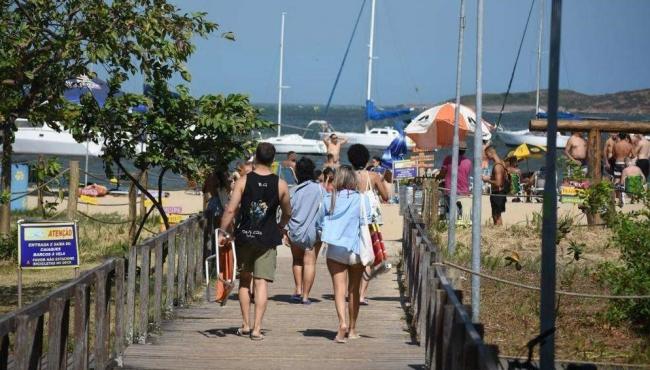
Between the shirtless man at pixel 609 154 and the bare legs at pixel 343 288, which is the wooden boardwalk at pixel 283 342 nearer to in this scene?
the bare legs at pixel 343 288

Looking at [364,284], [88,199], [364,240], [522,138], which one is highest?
[522,138]

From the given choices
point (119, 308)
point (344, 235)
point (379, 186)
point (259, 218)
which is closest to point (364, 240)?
point (344, 235)

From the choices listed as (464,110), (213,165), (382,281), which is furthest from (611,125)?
(464,110)

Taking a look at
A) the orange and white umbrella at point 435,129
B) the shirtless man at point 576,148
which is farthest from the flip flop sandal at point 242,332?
the orange and white umbrella at point 435,129

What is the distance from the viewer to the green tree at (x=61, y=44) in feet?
44.5

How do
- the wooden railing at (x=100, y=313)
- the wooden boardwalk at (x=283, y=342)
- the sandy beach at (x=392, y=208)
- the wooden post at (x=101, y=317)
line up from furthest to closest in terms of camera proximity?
the sandy beach at (x=392, y=208) < the wooden boardwalk at (x=283, y=342) < the wooden post at (x=101, y=317) < the wooden railing at (x=100, y=313)

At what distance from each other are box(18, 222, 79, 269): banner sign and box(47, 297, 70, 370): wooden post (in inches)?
221

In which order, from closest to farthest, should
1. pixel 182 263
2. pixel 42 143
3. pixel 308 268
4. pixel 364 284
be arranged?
pixel 182 263 < pixel 308 268 < pixel 364 284 < pixel 42 143

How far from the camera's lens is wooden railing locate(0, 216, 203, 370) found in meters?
7.77

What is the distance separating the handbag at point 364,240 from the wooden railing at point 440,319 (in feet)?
1.86

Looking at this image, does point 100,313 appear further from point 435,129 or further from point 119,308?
point 435,129

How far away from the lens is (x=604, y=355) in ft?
44.5

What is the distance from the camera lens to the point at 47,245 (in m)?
14.4

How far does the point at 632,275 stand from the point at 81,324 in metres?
7.52
